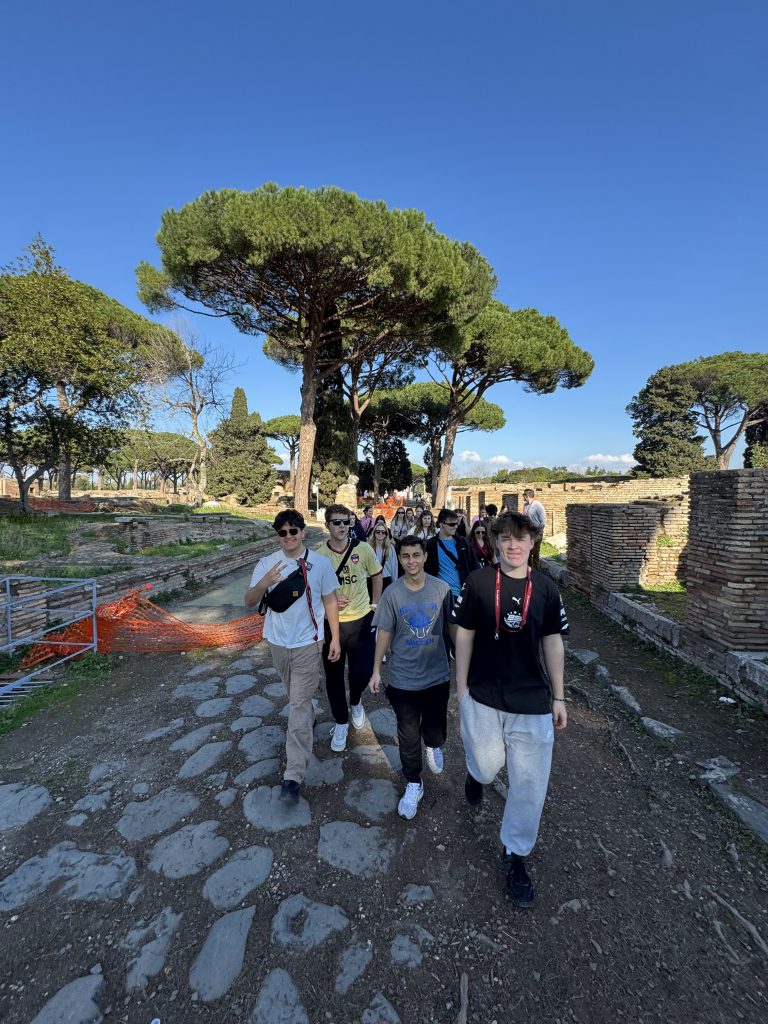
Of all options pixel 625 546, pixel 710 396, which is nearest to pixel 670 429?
pixel 710 396

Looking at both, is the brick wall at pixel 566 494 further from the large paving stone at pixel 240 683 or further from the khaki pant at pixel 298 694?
the khaki pant at pixel 298 694

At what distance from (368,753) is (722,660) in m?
3.52

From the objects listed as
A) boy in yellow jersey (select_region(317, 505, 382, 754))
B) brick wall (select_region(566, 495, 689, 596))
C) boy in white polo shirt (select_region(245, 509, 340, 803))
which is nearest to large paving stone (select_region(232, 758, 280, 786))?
boy in white polo shirt (select_region(245, 509, 340, 803))

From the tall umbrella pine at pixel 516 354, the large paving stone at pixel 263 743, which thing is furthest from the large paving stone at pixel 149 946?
the tall umbrella pine at pixel 516 354

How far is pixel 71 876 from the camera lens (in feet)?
6.79

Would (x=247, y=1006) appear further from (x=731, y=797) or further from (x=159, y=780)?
(x=731, y=797)

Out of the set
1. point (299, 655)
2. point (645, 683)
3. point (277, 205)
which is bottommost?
point (645, 683)

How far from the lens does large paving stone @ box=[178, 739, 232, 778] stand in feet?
9.39

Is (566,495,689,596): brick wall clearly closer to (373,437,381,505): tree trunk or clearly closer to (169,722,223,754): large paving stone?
(169,722,223,754): large paving stone

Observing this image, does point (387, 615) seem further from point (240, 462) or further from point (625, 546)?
point (240, 462)

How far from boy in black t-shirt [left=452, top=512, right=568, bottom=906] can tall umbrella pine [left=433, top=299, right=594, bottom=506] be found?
18.2m

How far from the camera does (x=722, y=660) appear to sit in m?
4.14

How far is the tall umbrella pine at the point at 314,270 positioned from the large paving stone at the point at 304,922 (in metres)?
14.3

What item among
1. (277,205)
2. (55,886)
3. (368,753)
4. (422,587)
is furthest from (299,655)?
(277,205)
